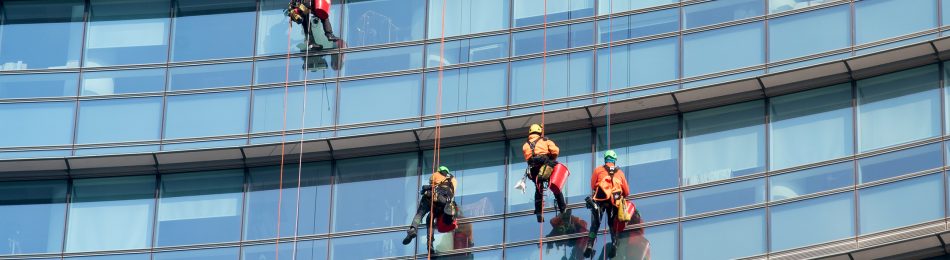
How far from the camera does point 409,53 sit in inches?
1544

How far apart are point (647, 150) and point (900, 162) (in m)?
4.38

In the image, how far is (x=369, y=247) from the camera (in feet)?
124

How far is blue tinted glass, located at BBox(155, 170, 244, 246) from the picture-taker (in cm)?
3884

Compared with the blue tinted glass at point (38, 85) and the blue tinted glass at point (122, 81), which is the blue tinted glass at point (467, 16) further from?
the blue tinted glass at point (38, 85)

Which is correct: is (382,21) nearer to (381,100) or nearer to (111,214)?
(381,100)

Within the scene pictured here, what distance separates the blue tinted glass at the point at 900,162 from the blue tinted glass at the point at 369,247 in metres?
7.99

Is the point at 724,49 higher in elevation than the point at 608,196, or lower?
higher

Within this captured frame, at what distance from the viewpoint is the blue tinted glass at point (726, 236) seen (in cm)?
3562

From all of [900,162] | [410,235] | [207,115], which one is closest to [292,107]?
[207,115]

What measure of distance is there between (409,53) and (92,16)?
635 centimetres

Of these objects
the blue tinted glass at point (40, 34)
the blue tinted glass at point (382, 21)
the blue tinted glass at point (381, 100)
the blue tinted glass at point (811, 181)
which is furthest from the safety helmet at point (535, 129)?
the blue tinted glass at point (40, 34)

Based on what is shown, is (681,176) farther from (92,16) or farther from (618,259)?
(92,16)

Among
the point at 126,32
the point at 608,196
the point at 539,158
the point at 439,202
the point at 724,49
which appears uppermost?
the point at 126,32

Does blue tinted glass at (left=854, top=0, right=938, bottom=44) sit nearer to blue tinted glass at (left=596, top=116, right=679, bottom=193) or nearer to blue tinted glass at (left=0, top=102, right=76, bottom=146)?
blue tinted glass at (left=596, top=116, right=679, bottom=193)
